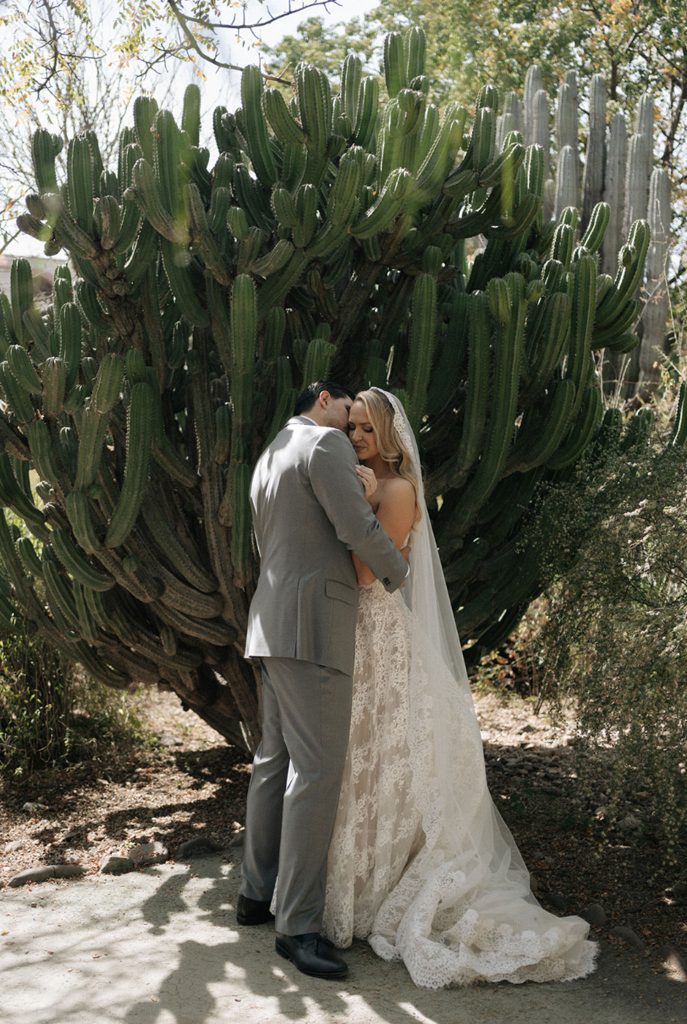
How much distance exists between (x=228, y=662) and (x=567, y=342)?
2250 millimetres

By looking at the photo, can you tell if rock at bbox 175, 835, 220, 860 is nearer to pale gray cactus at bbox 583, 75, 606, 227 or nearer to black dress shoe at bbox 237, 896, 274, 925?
black dress shoe at bbox 237, 896, 274, 925

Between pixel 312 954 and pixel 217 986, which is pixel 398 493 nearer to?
pixel 312 954

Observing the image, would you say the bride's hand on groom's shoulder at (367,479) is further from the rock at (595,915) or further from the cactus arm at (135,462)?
the rock at (595,915)

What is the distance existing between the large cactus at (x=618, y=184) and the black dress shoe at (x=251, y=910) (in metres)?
5.89

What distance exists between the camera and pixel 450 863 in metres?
3.97

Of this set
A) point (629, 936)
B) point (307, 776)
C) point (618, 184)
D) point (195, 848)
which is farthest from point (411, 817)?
point (618, 184)

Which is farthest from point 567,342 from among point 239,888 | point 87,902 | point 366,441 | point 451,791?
point 87,902

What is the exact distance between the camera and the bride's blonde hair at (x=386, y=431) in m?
4.01

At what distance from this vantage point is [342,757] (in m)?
3.91

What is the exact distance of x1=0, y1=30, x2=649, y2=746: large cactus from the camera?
175 inches

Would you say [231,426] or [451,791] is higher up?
[231,426]

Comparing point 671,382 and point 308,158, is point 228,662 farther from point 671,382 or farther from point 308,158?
point 671,382

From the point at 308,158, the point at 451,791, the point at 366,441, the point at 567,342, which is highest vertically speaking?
the point at 308,158

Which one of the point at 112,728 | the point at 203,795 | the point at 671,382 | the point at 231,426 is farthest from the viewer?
the point at 671,382
